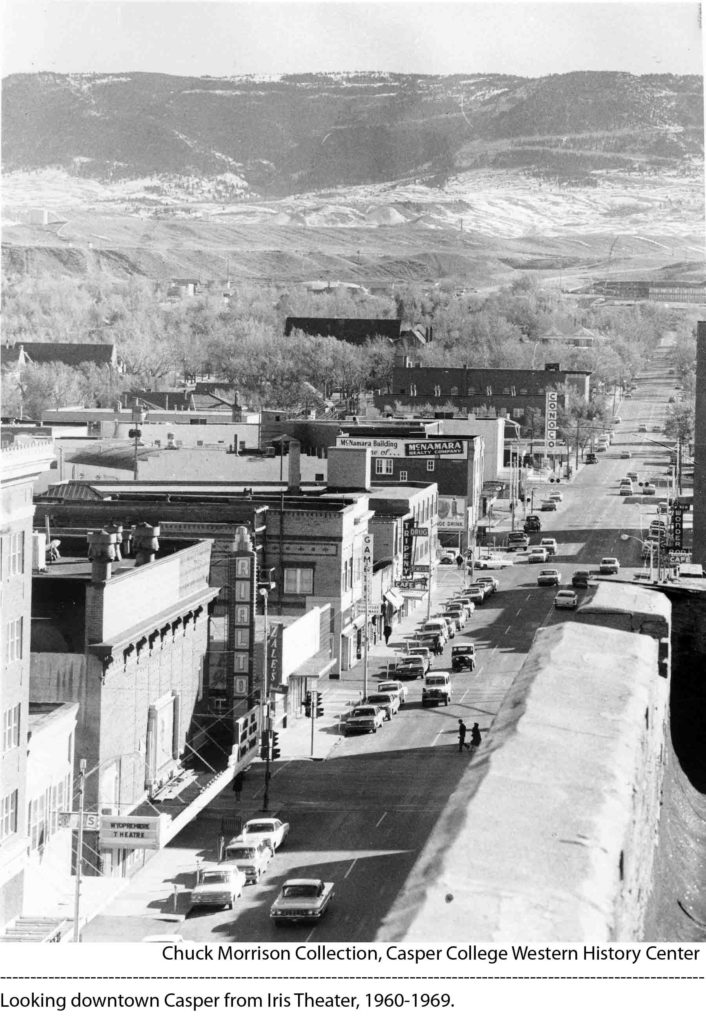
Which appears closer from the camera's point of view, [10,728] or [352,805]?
[10,728]

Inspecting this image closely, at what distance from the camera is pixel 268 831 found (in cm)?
2228

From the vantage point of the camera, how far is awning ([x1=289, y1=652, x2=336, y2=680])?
3123 centimetres

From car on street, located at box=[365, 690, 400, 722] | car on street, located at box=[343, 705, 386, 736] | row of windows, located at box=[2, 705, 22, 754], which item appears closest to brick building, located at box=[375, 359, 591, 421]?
car on street, located at box=[365, 690, 400, 722]

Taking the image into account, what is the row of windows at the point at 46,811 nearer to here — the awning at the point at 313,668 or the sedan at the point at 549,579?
the awning at the point at 313,668

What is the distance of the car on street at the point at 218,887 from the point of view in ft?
64.1

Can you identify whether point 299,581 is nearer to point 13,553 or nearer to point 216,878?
point 216,878

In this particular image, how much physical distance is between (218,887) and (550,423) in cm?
6899

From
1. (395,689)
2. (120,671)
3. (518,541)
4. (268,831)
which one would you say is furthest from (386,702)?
(518,541)

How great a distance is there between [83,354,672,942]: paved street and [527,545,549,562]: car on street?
30.5 ft

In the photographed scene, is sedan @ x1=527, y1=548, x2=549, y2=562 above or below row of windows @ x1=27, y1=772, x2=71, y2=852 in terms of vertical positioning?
above

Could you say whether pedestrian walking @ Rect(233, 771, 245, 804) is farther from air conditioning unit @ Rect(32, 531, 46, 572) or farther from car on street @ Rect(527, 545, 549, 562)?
car on street @ Rect(527, 545, 549, 562)

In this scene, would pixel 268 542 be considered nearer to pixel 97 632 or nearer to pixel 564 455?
pixel 97 632

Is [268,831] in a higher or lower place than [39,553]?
lower

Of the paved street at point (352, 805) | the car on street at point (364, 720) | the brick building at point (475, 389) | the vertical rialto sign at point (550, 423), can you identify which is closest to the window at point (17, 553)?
the paved street at point (352, 805)
